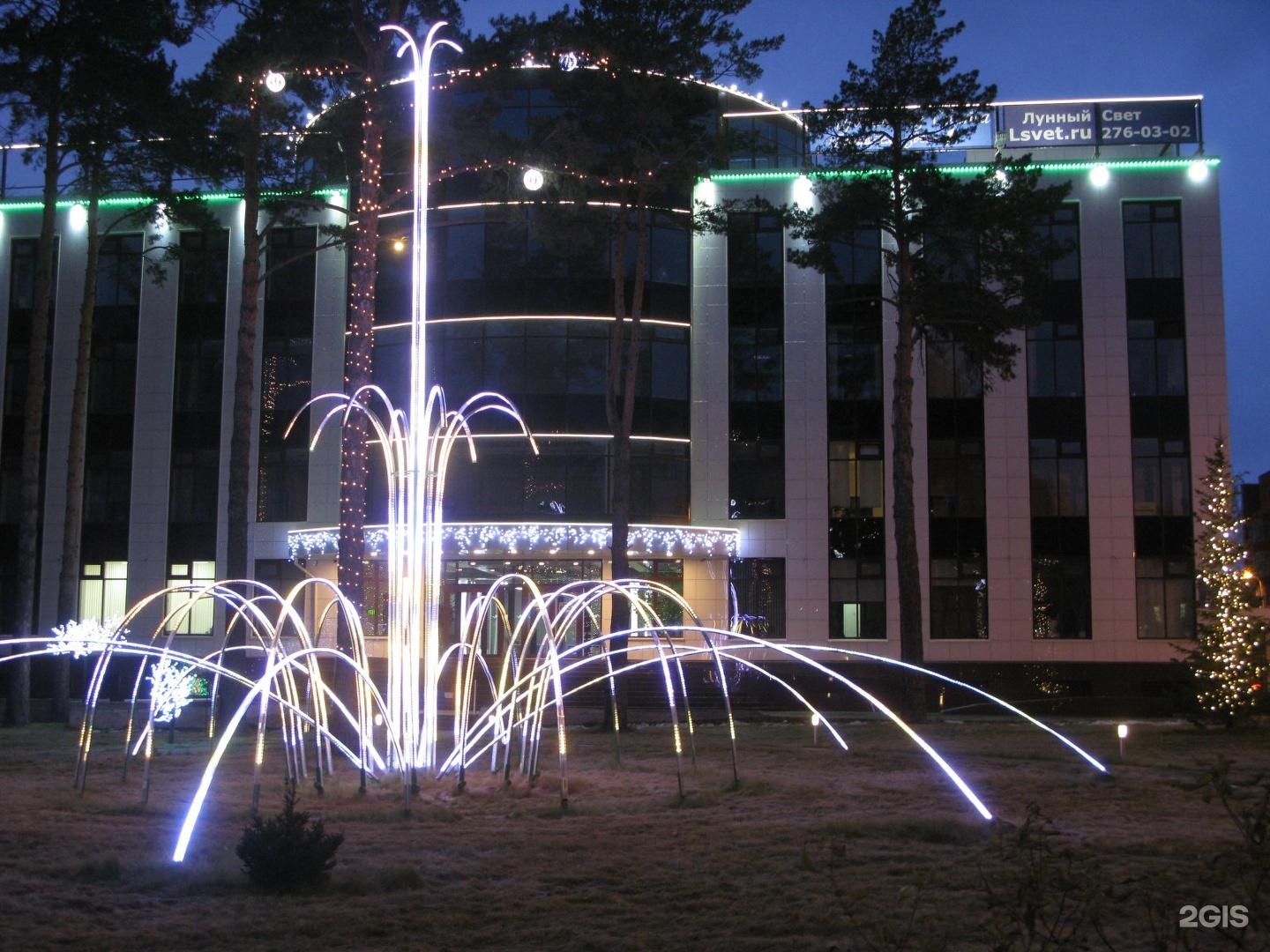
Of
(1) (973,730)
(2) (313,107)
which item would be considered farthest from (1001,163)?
(2) (313,107)

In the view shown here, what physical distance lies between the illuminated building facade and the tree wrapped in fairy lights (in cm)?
1264

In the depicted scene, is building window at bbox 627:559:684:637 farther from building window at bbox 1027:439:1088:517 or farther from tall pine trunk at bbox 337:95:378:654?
tall pine trunk at bbox 337:95:378:654

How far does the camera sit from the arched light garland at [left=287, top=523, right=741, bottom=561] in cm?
3950

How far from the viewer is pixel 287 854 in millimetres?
9758

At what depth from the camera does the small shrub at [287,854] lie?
31.9 feet

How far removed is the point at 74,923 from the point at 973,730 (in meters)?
20.3

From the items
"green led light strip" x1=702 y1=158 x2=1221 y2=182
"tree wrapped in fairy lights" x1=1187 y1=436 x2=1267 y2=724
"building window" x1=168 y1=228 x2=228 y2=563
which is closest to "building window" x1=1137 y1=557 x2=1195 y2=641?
"tree wrapped in fairy lights" x1=1187 y1=436 x2=1267 y2=724

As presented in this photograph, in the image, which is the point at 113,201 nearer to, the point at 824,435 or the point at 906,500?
the point at 824,435

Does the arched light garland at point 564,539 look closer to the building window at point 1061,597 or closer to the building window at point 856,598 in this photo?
the building window at point 856,598

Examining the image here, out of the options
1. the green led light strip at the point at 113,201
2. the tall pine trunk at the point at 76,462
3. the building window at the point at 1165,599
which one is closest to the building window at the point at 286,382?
the green led light strip at the point at 113,201

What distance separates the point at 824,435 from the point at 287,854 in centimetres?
3317

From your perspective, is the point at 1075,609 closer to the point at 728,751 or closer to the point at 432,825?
the point at 728,751

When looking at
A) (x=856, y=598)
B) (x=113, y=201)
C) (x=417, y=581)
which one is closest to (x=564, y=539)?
(x=856, y=598)

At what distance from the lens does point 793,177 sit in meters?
42.2
